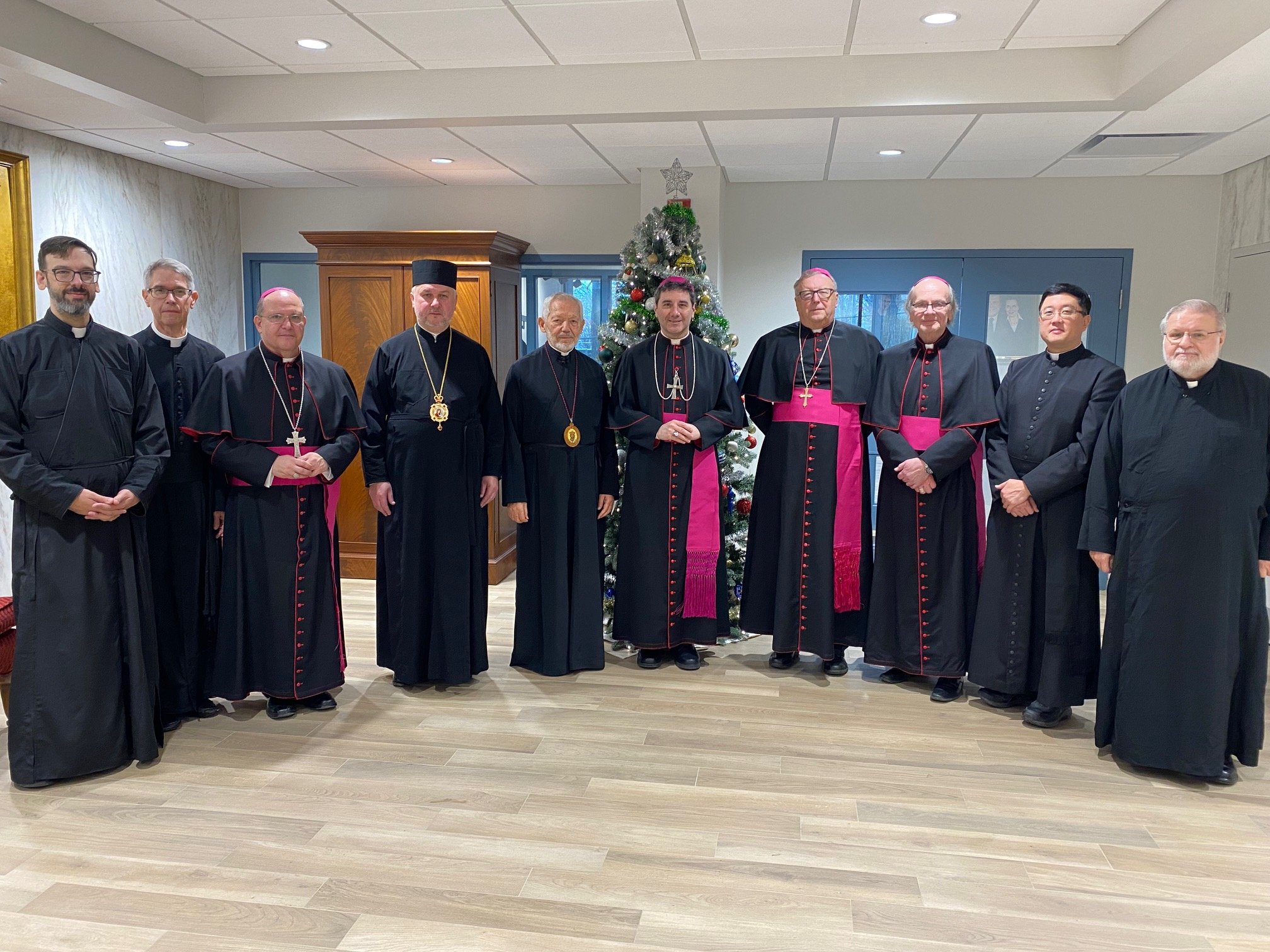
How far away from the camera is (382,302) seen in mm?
5848

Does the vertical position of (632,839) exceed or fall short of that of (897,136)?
it falls short

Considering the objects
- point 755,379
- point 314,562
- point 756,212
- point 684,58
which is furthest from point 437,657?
point 756,212

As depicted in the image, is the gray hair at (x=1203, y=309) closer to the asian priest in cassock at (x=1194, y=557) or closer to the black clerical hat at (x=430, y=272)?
the asian priest in cassock at (x=1194, y=557)

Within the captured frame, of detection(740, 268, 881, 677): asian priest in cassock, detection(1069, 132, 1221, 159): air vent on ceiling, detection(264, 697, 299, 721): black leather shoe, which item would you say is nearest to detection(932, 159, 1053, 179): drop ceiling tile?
detection(1069, 132, 1221, 159): air vent on ceiling

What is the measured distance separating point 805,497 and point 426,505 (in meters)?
1.68

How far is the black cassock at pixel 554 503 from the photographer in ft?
13.7

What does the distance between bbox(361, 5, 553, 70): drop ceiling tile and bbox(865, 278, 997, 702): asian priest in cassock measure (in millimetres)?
1927

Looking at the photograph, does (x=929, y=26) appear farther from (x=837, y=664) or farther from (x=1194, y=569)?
(x=837, y=664)

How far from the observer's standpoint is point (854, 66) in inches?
159

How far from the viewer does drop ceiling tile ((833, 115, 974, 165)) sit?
4320 mm

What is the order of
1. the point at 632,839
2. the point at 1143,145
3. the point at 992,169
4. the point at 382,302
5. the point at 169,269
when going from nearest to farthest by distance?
the point at 632,839, the point at 169,269, the point at 1143,145, the point at 992,169, the point at 382,302

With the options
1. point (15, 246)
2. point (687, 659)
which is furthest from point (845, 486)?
point (15, 246)

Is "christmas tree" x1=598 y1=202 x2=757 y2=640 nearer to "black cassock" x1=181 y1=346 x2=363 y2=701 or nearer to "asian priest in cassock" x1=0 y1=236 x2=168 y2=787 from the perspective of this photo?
"black cassock" x1=181 y1=346 x2=363 y2=701

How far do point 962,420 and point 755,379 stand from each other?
97 centimetres
